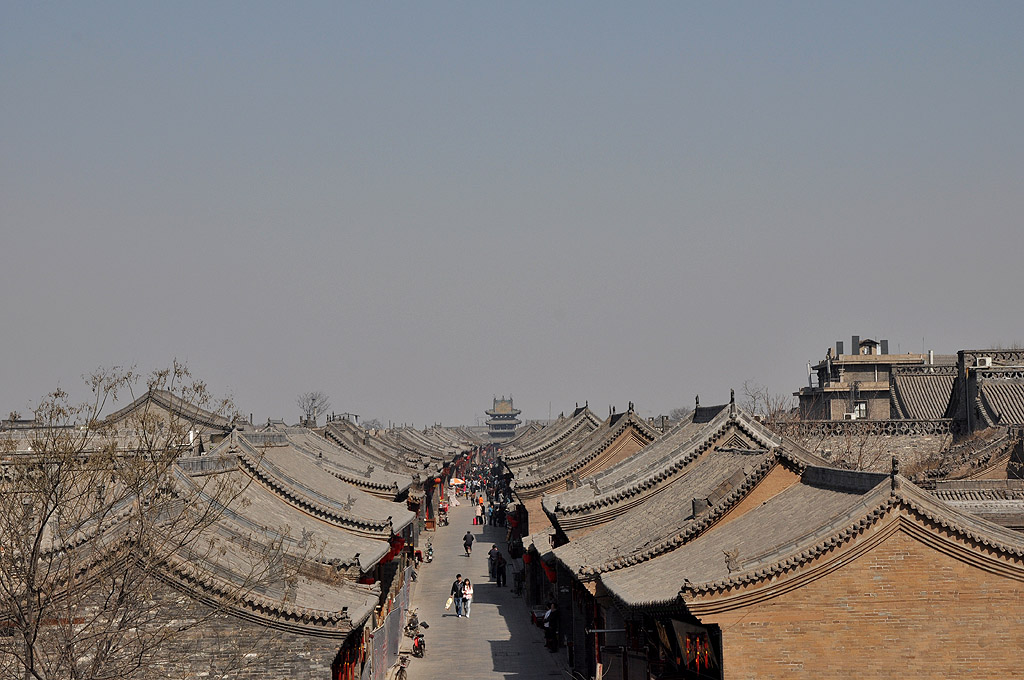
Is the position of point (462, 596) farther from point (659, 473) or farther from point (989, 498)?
point (989, 498)

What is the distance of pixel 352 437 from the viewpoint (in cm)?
7812

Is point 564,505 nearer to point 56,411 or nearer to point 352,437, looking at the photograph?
point 56,411

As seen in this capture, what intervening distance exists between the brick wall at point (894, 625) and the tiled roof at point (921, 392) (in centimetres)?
4321

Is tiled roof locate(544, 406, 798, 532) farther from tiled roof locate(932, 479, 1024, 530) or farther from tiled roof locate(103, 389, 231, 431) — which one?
tiled roof locate(103, 389, 231, 431)

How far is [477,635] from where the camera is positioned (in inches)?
1495

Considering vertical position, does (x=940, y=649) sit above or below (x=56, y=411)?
below

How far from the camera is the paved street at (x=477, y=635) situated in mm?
32125

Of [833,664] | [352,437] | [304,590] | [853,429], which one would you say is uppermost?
[352,437]

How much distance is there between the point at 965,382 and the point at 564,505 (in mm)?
23750

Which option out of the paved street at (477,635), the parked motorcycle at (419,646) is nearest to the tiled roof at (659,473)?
the paved street at (477,635)

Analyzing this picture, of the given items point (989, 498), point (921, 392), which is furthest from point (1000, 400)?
point (989, 498)

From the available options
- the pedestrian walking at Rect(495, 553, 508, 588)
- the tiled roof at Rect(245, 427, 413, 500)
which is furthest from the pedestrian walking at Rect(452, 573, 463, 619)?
the pedestrian walking at Rect(495, 553, 508, 588)

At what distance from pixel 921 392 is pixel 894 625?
4619 cm

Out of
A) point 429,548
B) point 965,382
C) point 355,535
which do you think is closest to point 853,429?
point 965,382
